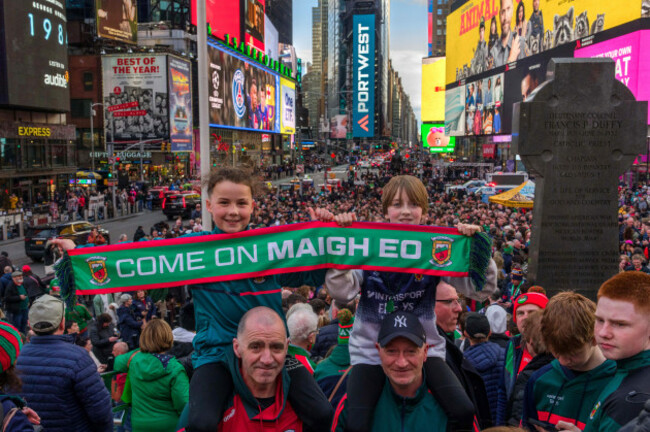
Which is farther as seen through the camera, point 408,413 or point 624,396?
point 408,413

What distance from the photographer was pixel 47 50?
43781mm

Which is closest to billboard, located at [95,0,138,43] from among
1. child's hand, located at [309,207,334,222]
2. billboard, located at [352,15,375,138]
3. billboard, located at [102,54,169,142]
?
billboard, located at [102,54,169,142]

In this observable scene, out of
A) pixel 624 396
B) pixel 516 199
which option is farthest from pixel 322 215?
pixel 516 199

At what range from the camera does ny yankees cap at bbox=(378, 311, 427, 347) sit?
3352 mm

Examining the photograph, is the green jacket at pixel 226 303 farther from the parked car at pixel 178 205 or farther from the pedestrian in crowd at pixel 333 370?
the parked car at pixel 178 205

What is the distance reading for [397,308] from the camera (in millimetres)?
3914

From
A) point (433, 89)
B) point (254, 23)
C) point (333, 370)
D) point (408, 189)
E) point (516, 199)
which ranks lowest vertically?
point (333, 370)

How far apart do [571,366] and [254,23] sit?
A: 3398 inches

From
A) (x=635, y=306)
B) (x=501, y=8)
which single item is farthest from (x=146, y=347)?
(x=501, y=8)

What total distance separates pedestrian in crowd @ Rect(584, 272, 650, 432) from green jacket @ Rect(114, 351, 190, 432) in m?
2.98

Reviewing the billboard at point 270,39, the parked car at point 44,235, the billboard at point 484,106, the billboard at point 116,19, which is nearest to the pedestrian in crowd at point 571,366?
the parked car at point 44,235

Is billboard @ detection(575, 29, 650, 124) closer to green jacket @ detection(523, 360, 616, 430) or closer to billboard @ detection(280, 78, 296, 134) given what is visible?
green jacket @ detection(523, 360, 616, 430)

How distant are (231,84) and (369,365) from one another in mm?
71648

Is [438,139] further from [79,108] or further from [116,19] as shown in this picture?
[79,108]
